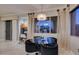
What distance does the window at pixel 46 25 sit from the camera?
1964mm

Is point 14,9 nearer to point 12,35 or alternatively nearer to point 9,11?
point 9,11

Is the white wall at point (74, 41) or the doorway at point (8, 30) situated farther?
the doorway at point (8, 30)

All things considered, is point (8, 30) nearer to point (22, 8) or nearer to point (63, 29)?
point (22, 8)

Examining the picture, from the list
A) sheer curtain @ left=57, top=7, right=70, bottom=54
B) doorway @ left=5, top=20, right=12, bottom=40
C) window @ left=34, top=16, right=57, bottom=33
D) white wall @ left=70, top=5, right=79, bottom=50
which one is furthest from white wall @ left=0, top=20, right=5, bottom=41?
white wall @ left=70, top=5, right=79, bottom=50

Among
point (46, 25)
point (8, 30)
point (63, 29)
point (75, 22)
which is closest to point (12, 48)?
point (8, 30)

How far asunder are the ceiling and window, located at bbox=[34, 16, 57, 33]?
5.9 inches

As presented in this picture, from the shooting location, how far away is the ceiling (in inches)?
74.8

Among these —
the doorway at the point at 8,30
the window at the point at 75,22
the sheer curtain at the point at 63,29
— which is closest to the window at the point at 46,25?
the sheer curtain at the point at 63,29

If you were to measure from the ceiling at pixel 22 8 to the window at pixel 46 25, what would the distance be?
151 millimetres

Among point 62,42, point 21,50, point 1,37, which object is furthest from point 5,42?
point 62,42

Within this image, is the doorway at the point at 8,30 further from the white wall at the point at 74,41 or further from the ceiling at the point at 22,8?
the white wall at the point at 74,41

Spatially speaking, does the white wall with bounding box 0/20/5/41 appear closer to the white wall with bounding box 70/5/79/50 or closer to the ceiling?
the ceiling

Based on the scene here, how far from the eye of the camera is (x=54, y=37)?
1.94 meters

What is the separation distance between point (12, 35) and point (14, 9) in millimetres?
331
